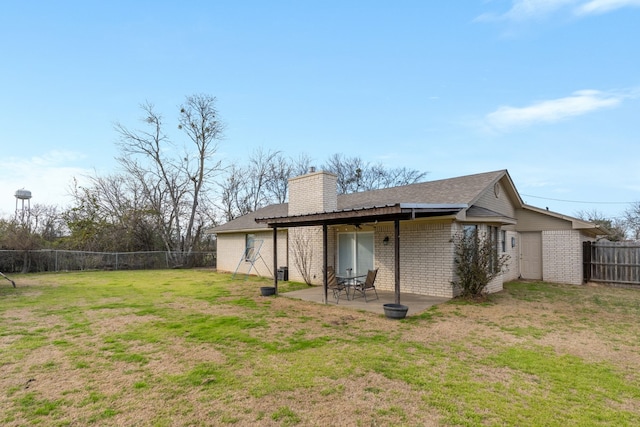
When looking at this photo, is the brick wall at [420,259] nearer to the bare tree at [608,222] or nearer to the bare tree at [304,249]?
the bare tree at [304,249]

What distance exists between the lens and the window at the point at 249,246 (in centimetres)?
1651

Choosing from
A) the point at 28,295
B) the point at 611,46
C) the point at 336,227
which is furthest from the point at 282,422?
the point at 611,46

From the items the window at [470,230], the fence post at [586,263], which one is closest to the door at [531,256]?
the fence post at [586,263]

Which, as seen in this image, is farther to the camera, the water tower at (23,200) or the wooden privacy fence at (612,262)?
the water tower at (23,200)

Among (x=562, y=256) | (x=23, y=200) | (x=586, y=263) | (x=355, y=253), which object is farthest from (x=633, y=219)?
(x=23, y=200)

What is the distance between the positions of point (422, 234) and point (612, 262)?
7.89 meters

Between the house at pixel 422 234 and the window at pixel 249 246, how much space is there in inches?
29.7

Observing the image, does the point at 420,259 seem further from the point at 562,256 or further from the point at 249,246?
the point at 249,246

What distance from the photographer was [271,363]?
445 cm

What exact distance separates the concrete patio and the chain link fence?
1396cm

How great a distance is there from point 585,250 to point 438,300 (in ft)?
25.2

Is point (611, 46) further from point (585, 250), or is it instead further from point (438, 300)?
point (438, 300)

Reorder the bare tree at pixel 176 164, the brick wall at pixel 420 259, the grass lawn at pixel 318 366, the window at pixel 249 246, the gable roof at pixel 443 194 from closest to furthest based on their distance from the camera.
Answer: the grass lawn at pixel 318 366
the brick wall at pixel 420 259
the gable roof at pixel 443 194
the window at pixel 249 246
the bare tree at pixel 176 164

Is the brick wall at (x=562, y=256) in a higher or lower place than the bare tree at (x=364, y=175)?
lower
